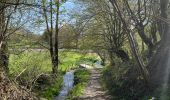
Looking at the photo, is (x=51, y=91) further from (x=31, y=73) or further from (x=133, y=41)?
(x=133, y=41)

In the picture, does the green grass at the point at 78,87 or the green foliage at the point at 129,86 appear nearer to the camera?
the green foliage at the point at 129,86

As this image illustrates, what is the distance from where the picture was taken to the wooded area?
18484mm

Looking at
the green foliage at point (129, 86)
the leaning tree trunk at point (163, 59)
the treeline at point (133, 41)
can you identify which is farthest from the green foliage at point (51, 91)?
the leaning tree trunk at point (163, 59)

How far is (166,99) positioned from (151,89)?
3424 millimetres

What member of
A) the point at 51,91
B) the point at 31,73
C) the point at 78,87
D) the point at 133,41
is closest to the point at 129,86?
the point at 133,41

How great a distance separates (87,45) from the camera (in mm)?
39875

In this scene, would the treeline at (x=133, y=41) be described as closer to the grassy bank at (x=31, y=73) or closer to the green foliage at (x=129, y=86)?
the green foliage at (x=129, y=86)

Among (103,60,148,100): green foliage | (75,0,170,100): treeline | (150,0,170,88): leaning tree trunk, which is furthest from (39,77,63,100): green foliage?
(150,0,170,88): leaning tree trunk

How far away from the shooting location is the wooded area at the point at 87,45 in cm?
1848

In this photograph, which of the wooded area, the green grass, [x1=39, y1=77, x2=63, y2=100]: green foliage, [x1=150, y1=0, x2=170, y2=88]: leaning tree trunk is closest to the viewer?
the wooded area

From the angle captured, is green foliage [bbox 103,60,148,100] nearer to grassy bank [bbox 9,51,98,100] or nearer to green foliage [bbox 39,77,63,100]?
grassy bank [bbox 9,51,98,100]

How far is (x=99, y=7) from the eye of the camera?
34469mm

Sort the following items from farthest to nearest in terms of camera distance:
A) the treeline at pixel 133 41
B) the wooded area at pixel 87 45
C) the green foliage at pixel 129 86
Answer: the green foliage at pixel 129 86
the treeline at pixel 133 41
the wooded area at pixel 87 45

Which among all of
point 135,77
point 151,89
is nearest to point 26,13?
point 135,77
